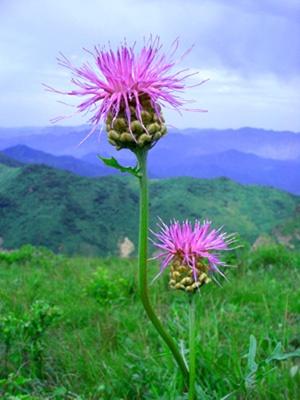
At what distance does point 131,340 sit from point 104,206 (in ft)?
219

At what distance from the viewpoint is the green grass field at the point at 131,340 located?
380cm

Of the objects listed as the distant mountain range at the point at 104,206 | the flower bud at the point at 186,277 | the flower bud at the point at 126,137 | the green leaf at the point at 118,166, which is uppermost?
the flower bud at the point at 126,137

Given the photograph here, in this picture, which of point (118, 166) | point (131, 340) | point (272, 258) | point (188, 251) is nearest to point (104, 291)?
point (131, 340)

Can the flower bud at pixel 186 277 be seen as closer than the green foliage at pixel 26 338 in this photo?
Yes

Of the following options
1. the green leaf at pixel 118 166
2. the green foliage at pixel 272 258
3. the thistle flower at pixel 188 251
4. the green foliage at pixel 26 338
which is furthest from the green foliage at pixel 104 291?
the green leaf at pixel 118 166

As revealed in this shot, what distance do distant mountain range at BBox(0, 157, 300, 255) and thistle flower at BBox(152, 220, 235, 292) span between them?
51.0 metres

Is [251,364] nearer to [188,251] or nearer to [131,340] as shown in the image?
[188,251]

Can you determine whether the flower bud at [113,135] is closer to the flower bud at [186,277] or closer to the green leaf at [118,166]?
the green leaf at [118,166]

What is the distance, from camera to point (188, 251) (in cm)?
287

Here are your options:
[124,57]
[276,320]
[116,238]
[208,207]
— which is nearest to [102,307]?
[276,320]

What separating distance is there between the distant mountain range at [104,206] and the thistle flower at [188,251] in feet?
167

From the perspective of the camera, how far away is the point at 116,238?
62.7 m

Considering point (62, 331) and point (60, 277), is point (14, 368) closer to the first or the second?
point (62, 331)

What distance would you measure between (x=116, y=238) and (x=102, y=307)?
56.8m
